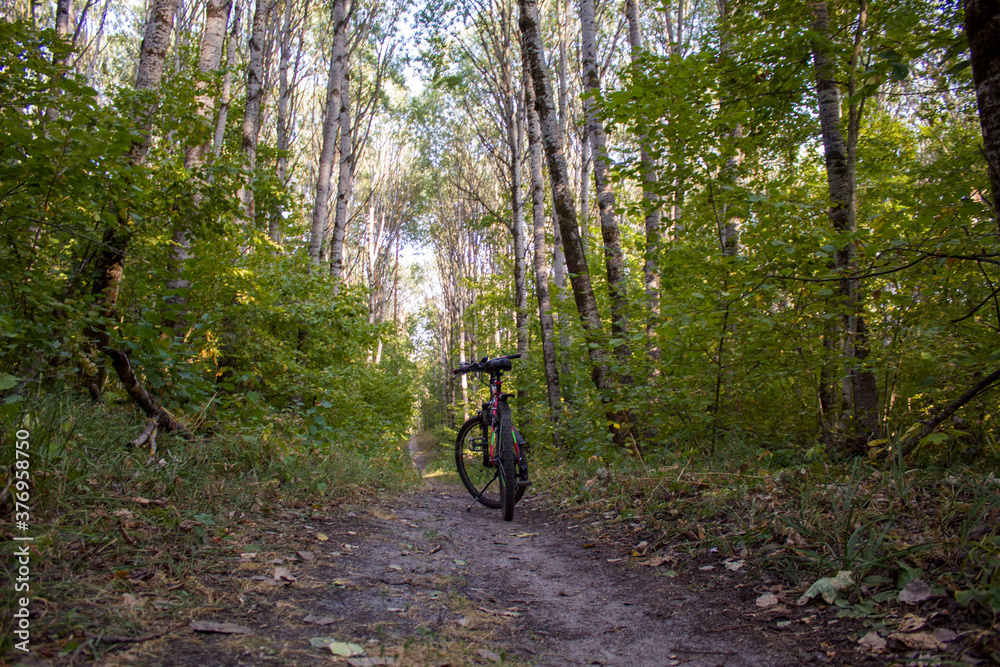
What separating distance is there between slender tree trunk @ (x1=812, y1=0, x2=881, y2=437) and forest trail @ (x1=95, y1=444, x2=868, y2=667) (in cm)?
232

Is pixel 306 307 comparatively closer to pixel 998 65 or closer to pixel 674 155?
pixel 674 155

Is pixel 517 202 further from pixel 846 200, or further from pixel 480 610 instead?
pixel 480 610

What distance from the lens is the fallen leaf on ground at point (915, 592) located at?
1984 millimetres

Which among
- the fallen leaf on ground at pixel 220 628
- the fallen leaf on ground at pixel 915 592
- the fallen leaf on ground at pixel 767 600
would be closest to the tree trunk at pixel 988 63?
the fallen leaf on ground at pixel 915 592

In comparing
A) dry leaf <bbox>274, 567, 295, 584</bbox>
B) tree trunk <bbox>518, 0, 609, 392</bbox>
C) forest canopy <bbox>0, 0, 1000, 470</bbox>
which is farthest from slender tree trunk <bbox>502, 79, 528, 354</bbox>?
dry leaf <bbox>274, 567, 295, 584</bbox>

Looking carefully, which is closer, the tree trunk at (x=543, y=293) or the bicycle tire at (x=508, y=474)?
the bicycle tire at (x=508, y=474)

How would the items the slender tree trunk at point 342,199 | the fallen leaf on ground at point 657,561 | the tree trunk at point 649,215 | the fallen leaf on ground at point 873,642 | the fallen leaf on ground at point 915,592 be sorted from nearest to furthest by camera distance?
the fallen leaf on ground at point 873,642 < the fallen leaf on ground at point 915,592 < the fallen leaf on ground at point 657,561 < the tree trunk at point 649,215 < the slender tree trunk at point 342,199

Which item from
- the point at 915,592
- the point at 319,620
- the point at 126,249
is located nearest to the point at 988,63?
the point at 915,592

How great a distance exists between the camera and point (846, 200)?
4742 mm

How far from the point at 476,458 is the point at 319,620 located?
4344 millimetres

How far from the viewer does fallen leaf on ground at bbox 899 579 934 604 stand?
1.98m

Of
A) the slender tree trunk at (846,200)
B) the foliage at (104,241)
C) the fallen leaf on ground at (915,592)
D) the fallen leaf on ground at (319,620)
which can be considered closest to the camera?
the fallen leaf on ground at (915,592)

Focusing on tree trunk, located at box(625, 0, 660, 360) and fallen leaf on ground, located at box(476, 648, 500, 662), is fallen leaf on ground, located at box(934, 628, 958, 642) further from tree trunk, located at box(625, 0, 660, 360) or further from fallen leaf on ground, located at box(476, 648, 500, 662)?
tree trunk, located at box(625, 0, 660, 360)

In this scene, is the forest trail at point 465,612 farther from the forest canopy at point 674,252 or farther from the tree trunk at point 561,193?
the tree trunk at point 561,193
